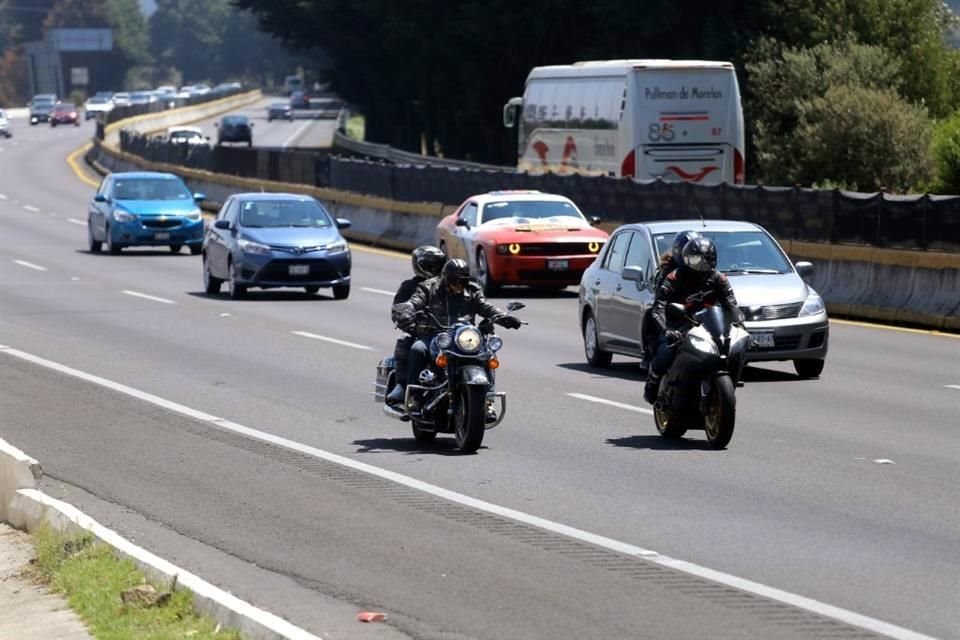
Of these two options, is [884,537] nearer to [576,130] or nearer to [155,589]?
[155,589]

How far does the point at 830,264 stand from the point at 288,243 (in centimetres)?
817

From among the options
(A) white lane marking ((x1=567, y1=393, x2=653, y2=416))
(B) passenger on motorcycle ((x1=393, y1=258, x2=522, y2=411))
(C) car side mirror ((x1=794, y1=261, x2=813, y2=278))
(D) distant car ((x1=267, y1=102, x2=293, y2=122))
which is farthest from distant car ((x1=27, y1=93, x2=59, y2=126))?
(B) passenger on motorcycle ((x1=393, y1=258, x2=522, y2=411))

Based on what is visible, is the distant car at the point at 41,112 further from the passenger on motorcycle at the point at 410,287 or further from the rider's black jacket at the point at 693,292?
the rider's black jacket at the point at 693,292

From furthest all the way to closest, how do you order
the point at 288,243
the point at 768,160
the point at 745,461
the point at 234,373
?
the point at 768,160 → the point at 288,243 → the point at 234,373 → the point at 745,461

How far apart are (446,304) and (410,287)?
0.43 meters

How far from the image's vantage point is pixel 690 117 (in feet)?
134

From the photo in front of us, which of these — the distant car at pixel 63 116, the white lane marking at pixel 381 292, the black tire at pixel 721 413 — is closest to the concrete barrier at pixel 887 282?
the white lane marking at pixel 381 292

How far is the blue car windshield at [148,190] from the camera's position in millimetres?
41344

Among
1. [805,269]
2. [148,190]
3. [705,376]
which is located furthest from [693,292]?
[148,190]

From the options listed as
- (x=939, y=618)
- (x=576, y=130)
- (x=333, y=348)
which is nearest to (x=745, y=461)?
(x=939, y=618)

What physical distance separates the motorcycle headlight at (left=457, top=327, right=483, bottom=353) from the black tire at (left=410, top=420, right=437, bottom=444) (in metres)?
1.00

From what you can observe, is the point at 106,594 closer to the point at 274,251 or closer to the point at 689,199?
the point at 274,251

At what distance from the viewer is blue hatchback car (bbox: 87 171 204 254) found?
134 feet

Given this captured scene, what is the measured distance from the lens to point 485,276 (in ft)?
101
